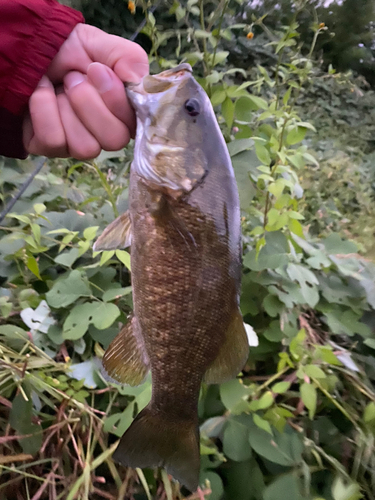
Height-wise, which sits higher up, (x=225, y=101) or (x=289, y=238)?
(x=225, y=101)

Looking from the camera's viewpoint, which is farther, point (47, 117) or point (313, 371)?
point (313, 371)

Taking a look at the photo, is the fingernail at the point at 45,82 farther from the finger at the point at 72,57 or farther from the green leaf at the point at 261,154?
the green leaf at the point at 261,154

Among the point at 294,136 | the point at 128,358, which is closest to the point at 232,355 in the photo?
the point at 128,358

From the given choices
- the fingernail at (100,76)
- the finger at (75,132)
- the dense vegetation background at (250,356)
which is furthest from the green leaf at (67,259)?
the fingernail at (100,76)

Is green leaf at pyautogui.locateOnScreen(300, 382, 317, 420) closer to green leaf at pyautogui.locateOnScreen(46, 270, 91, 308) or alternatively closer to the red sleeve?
green leaf at pyautogui.locateOnScreen(46, 270, 91, 308)

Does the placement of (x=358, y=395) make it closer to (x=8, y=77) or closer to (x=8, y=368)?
(x=8, y=368)

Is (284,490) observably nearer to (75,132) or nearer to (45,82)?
(75,132)

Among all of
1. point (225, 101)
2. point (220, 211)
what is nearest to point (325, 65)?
point (225, 101)

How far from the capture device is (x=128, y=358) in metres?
0.73

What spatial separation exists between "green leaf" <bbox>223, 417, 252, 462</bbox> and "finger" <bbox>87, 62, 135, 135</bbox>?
34.0 inches

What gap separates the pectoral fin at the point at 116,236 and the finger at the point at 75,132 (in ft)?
0.51

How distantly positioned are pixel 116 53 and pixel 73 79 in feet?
0.33

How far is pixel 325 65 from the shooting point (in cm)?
524

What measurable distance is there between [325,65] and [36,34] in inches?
231
